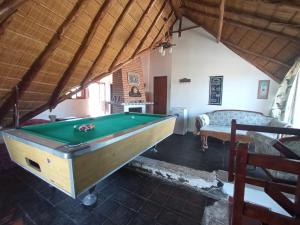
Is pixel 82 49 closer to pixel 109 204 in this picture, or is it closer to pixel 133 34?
pixel 133 34

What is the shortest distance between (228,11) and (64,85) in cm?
390

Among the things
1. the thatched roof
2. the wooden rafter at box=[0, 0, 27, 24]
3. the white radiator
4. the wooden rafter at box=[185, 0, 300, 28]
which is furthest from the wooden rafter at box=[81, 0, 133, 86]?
the white radiator

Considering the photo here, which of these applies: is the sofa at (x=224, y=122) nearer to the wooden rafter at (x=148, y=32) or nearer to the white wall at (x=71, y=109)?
the wooden rafter at (x=148, y=32)

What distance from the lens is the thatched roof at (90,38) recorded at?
2064 millimetres

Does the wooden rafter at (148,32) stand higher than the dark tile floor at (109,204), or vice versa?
the wooden rafter at (148,32)

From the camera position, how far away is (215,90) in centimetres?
514

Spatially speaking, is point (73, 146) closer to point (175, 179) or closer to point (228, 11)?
point (175, 179)

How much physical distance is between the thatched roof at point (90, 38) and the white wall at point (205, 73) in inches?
15.4

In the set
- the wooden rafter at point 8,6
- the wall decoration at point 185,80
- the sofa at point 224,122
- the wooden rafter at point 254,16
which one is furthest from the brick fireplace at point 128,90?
the wooden rafter at point 8,6

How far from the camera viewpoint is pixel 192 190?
225 cm

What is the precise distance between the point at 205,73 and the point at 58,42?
176 inches

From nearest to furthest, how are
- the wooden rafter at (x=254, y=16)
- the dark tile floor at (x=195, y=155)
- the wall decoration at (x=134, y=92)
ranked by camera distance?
the wooden rafter at (x=254, y=16), the dark tile floor at (x=195, y=155), the wall decoration at (x=134, y=92)

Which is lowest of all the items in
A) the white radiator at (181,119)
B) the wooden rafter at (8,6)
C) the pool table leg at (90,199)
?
the pool table leg at (90,199)

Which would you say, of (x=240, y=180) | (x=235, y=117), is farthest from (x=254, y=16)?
(x=240, y=180)
